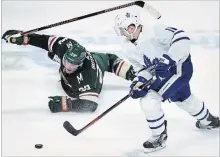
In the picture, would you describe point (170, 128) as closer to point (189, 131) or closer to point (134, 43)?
point (189, 131)

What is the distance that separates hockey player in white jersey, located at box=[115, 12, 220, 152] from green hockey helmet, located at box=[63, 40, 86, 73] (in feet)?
1.15

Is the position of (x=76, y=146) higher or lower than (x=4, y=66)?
lower

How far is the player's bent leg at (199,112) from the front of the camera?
2.42m

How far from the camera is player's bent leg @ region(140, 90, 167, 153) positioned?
225cm

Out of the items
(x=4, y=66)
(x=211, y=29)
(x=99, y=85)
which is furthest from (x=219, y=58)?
(x=4, y=66)

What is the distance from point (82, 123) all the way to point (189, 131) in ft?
1.36

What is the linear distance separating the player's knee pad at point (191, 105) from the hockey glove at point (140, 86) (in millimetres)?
185

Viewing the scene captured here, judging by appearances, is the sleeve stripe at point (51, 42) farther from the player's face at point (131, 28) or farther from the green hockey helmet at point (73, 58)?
the player's face at point (131, 28)

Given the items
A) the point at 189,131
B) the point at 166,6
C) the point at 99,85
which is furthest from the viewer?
the point at 166,6

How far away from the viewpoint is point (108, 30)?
12.2ft

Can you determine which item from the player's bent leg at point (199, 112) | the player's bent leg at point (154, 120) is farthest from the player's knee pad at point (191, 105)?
the player's bent leg at point (154, 120)

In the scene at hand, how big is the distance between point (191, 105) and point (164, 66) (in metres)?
0.28

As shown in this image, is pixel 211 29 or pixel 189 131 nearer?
pixel 189 131

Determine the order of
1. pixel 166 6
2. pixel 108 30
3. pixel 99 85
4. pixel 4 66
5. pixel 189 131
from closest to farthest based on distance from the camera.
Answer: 1. pixel 189 131
2. pixel 99 85
3. pixel 4 66
4. pixel 108 30
5. pixel 166 6
